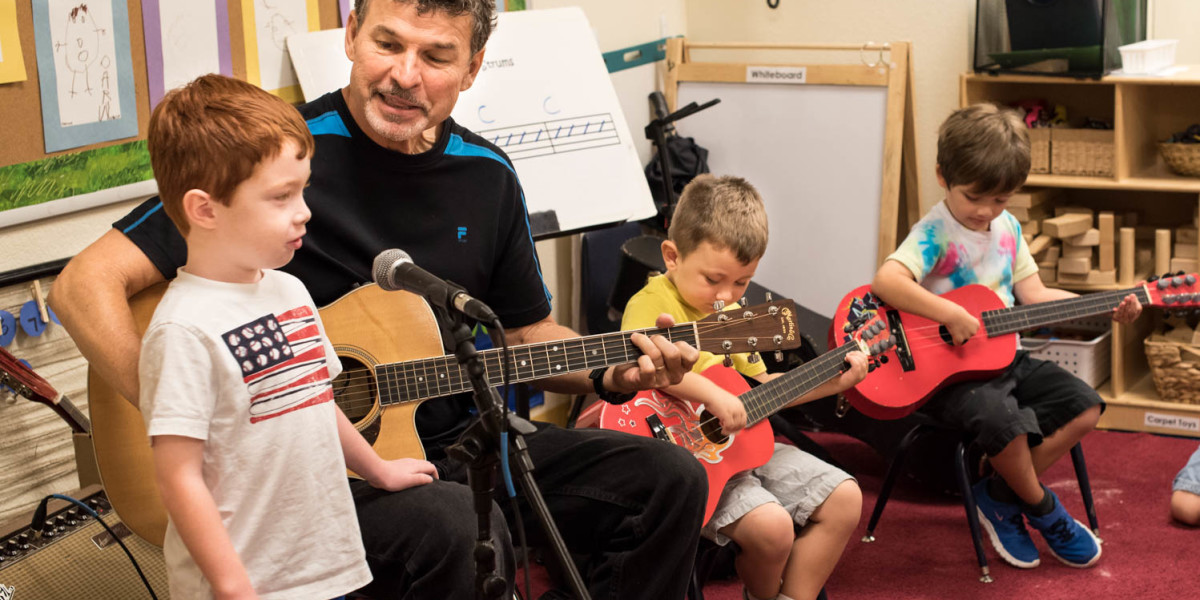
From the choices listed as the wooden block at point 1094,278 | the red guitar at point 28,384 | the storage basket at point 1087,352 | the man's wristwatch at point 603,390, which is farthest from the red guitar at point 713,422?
the wooden block at point 1094,278

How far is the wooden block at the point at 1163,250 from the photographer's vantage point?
3.27 m

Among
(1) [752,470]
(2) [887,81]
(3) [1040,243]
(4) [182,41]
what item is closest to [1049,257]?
(3) [1040,243]

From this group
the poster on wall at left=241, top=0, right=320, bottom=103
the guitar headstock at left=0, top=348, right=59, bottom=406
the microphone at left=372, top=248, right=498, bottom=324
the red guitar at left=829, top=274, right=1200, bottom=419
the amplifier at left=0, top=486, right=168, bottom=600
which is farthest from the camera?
the red guitar at left=829, top=274, right=1200, bottom=419

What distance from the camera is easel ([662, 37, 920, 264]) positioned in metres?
3.56

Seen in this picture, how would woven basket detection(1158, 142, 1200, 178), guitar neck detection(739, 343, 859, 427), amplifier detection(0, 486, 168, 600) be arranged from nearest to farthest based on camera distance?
1. amplifier detection(0, 486, 168, 600)
2. guitar neck detection(739, 343, 859, 427)
3. woven basket detection(1158, 142, 1200, 178)

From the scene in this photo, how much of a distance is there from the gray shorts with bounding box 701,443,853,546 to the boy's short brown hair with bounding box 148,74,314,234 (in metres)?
1.05

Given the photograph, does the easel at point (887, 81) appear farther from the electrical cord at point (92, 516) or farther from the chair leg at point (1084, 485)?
the electrical cord at point (92, 516)

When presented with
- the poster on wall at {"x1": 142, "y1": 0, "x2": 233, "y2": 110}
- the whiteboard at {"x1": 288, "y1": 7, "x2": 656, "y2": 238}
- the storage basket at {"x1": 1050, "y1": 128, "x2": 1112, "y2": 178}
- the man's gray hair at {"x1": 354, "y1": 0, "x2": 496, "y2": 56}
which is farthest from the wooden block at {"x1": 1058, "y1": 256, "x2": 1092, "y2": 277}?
the poster on wall at {"x1": 142, "y1": 0, "x2": 233, "y2": 110}

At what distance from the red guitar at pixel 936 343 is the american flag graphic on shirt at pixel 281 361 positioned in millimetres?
1378

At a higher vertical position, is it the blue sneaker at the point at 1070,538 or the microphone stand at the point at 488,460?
the microphone stand at the point at 488,460

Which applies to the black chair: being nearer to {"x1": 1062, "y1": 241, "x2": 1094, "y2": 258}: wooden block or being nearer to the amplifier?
{"x1": 1062, "y1": 241, "x2": 1094, "y2": 258}: wooden block

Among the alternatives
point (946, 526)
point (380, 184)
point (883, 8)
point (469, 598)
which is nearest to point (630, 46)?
point (883, 8)

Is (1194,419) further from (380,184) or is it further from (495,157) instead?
(380,184)

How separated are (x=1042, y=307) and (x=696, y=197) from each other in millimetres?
872
